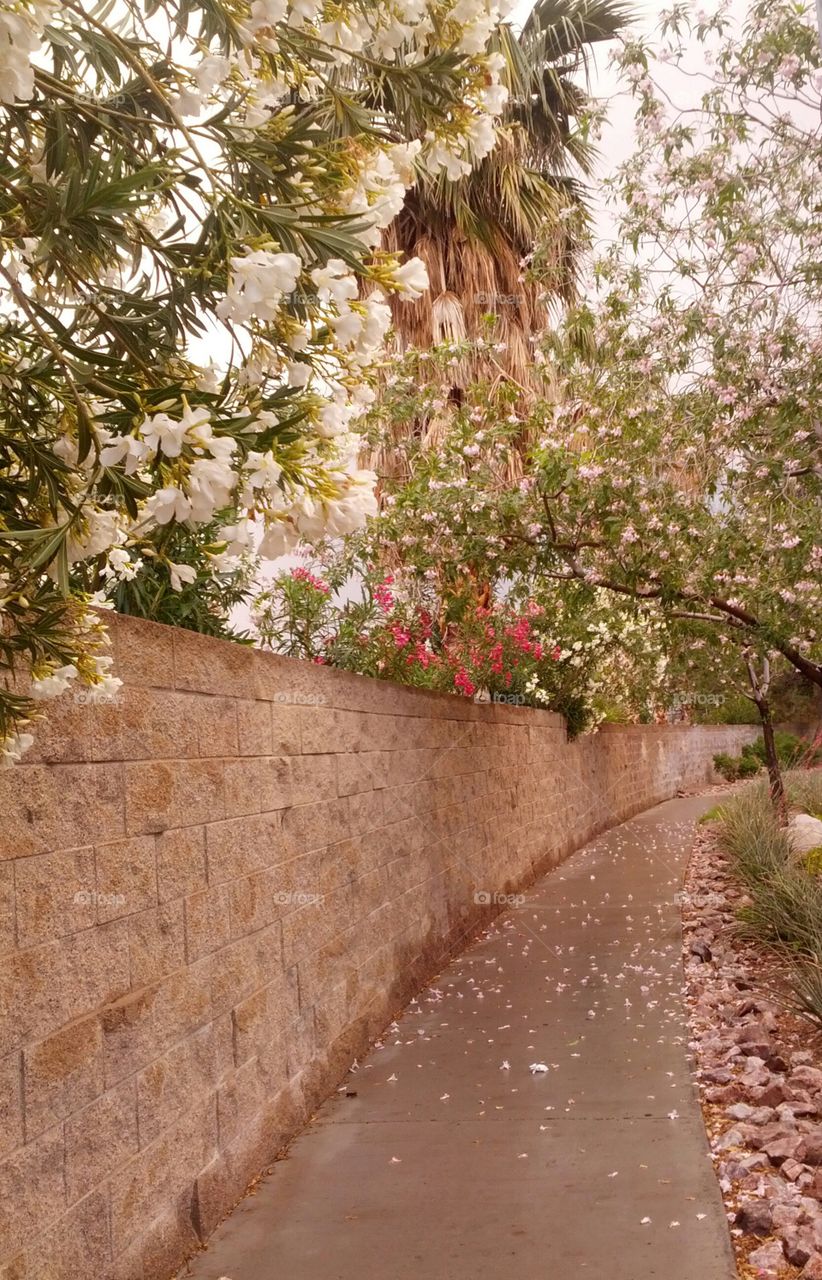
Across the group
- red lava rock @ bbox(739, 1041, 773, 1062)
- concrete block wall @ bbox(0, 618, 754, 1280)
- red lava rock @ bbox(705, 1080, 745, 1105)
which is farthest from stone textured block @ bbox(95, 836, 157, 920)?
red lava rock @ bbox(739, 1041, 773, 1062)

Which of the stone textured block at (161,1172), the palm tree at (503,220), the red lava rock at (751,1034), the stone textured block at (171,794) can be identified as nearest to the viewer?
the stone textured block at (161,1172)

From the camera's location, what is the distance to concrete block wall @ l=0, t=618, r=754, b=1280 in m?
3.11

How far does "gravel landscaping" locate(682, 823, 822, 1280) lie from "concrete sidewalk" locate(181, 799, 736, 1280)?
0.09 m

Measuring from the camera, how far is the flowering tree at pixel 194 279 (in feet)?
7.18

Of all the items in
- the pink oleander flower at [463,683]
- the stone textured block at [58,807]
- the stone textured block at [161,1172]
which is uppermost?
the pink oleander flower at [463,683]

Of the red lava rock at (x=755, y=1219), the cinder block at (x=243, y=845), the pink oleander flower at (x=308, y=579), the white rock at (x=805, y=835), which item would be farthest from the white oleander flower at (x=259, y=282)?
the white rock at (x=805, y=835)

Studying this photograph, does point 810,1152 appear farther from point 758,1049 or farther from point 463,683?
point 463,683

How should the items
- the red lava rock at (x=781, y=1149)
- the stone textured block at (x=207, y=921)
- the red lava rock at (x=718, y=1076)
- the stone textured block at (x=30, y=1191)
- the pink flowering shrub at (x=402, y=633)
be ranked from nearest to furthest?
the stone textured block at (x=30, y=1191) → the stone textured block at (x=207, y=921) → the red lava rock at (x=781, y=1149) → the red lava rock at (x=718, y=1076) → the pink flowering shrub at (x=402, y=633)

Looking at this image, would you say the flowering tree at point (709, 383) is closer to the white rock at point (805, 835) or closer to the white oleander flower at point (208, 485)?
the white rock at point (805, 835)

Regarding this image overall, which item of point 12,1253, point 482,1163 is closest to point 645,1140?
point 482,1163

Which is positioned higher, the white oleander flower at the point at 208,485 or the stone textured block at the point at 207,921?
the white oleander flower at the point at 208,485

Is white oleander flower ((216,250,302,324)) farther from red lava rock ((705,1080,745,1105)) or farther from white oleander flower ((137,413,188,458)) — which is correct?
red lava rock ((705,1080,745,1105))

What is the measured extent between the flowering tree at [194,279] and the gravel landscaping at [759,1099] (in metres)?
2.82

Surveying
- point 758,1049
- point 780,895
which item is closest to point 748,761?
point 780,895
